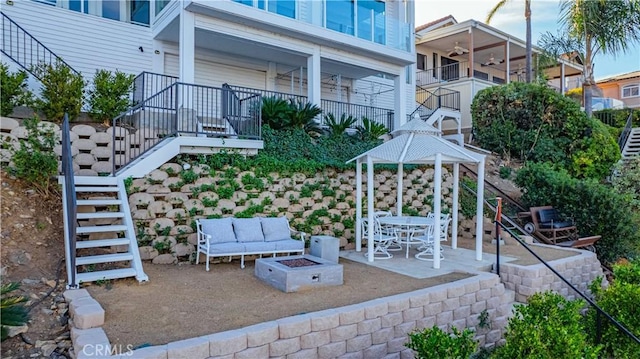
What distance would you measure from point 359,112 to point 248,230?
29.4 ft

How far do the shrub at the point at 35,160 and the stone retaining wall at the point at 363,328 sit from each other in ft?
12.8

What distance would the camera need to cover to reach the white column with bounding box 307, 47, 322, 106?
40.7 ft

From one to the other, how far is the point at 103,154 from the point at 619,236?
1194 cm

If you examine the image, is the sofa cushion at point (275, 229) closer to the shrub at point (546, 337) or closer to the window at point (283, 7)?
the shrub at point (546, 337)

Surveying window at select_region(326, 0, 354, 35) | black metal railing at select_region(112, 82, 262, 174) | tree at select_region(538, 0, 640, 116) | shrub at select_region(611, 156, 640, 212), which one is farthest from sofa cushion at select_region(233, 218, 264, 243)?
tree at select_region(538, 0, 640, 116)

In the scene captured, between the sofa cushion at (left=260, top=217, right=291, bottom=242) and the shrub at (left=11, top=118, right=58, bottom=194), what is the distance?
145 inches

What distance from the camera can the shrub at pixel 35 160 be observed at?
6.58 meters

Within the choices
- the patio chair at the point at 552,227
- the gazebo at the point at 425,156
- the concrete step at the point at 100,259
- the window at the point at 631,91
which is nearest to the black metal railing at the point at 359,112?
the gazebo at the point at 425,156

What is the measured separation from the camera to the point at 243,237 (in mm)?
7207

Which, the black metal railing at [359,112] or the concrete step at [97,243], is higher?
the black metal railing at [359,112]

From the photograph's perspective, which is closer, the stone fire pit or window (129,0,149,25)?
the stone fire pit

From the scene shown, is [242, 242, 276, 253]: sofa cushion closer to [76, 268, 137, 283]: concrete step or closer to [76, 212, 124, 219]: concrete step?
[76, 268, 137, 283]: concrete step

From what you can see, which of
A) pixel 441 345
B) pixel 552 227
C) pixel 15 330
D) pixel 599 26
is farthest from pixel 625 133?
pixel 15 330

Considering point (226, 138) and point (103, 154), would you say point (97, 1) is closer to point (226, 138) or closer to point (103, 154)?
point (103, 154)
